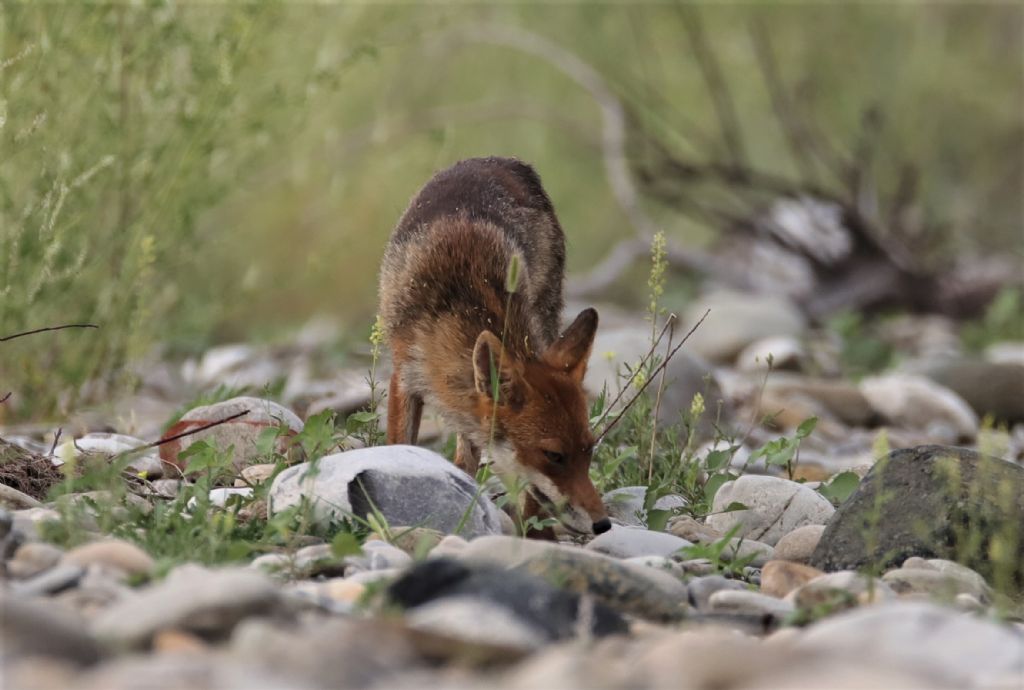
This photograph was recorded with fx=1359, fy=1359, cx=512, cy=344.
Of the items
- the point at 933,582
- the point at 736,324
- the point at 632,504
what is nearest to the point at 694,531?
the point at 632,504

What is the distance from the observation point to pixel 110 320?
691 cm

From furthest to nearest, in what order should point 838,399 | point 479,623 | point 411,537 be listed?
1. point 838,399
2. point 411,537
3. point 479,623

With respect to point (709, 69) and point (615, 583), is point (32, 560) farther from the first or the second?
point (709, 69)

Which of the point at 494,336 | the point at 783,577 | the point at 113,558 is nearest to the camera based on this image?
the point at 113,558

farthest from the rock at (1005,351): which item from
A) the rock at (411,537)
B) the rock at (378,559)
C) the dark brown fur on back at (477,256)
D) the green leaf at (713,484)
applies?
the rock at (378,559)

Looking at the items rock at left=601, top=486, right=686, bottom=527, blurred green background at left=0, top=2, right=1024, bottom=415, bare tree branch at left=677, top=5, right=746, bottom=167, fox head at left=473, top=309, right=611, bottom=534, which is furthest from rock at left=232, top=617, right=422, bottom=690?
bare tree branch at left=677, top=5, right=746, bottom=167

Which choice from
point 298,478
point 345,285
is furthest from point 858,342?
point 298,478

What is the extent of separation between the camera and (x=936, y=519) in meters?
4.25

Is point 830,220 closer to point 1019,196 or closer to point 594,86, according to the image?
point 594,86

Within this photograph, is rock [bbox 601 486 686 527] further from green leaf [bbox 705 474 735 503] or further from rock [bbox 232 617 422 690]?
rock [bbox 232 617 422 690]

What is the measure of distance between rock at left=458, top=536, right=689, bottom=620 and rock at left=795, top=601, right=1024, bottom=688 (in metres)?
0.66

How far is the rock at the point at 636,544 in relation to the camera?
167 inches

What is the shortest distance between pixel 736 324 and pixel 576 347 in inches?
260

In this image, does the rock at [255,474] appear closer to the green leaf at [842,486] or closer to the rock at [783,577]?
the rock at [783,577]
